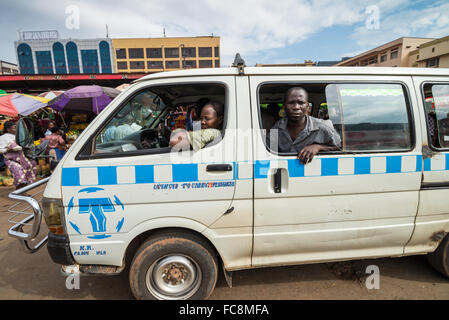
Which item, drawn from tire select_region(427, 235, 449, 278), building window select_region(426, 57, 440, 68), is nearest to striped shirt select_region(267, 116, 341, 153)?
tire select_region(427, 235, 449, 278)

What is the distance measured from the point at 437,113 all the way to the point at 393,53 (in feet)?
128

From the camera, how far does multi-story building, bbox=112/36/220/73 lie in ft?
171

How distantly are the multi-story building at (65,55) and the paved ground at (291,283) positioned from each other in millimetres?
60098

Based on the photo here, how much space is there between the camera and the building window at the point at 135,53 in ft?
178

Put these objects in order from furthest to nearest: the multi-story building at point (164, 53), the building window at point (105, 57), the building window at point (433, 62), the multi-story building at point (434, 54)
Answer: the building window at point (105, 57), the multi-story building at point (164, 53), the building window at point (433, 62), the multi-story building at point (434, 54)

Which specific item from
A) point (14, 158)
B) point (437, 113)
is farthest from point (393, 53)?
point (14, 158)

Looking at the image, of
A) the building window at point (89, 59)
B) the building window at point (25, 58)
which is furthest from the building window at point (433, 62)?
the building window at point (25, 58)

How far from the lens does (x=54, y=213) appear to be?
76.0 inches

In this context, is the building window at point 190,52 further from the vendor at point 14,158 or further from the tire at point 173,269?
the tire at point 173,269

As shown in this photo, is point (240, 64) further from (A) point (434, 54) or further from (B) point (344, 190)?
(A) point (434, 54)

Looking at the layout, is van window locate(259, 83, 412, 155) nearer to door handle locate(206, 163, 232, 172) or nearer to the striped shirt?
the striped shirt

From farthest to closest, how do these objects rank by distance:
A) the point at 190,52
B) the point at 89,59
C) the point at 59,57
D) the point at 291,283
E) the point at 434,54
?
the point at 59,57, the point at 89,59, the point at 190,52, the point at 434,54, the point at 291,283
